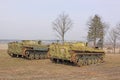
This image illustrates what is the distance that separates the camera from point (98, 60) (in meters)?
27.7

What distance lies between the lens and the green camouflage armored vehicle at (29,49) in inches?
1134

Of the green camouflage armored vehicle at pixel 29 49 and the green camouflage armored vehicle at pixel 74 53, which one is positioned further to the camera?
the green camouflage armored vehicle at pixel 29 49

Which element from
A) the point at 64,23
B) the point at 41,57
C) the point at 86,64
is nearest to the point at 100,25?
the point at 64,23

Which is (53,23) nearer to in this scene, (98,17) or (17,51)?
(98,17)

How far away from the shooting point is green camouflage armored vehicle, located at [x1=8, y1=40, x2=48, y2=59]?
94.5ft

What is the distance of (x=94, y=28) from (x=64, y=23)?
557 cm

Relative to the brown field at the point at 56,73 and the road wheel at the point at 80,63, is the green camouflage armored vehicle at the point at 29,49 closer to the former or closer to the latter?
the road wheel at the point at 80,63

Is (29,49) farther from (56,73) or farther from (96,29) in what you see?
(96,29)

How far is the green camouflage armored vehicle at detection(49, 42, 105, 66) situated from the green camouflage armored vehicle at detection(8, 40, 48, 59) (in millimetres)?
2821

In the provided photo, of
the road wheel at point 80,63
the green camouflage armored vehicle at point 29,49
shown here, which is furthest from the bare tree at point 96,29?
the road wheel at point 80,63

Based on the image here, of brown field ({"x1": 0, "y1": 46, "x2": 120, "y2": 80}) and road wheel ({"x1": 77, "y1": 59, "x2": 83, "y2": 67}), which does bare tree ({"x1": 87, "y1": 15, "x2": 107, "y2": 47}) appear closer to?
road wheel ({"x1": 77, "y1": 59, "x2": 83, "y2": 67})

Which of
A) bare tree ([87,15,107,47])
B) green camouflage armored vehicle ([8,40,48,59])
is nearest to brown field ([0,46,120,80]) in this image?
green camouflage armored vehicle ([8,40,48,59])

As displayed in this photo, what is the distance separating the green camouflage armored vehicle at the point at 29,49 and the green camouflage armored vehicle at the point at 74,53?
2821mm

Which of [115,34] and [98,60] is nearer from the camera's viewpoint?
[98,60]
